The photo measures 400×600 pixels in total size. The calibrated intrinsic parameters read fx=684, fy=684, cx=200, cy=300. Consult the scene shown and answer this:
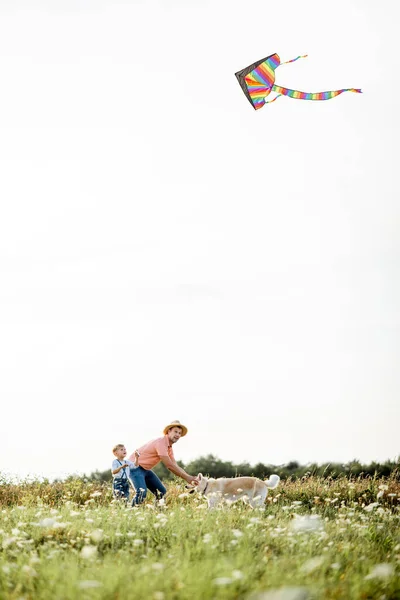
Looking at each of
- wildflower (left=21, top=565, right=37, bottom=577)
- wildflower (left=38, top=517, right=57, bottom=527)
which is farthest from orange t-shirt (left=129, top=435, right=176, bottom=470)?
wildflower (left=21, top=565, right=37, bottom=577)

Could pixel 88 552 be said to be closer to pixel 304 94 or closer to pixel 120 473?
pixel 120 473

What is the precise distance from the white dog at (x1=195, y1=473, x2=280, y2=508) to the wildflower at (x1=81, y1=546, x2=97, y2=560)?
458 cm

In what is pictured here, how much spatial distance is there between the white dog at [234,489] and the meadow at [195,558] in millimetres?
995

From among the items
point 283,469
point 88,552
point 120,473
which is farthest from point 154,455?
point 283,469

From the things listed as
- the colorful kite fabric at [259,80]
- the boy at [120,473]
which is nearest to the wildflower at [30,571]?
the boy at [120,473]

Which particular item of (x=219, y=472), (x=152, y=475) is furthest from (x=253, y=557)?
(x=219, y=472)

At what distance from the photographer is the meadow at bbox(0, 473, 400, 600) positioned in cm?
527

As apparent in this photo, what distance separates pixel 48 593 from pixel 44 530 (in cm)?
256

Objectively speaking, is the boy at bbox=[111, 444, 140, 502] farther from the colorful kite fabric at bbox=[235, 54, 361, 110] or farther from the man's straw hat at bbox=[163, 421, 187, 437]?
Result: the colorful kite fabric at bbox=[235, 54, 361, 110]

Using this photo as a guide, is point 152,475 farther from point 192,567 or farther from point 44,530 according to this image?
point 192,567

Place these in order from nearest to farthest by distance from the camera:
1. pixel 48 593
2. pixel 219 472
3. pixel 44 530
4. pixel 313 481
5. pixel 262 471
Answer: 1. pixel 48 593
2. pixel 44 530
3. pixel 313 481
4. pixel 262 471
5. pixel 219 472

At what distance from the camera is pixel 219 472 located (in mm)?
23375

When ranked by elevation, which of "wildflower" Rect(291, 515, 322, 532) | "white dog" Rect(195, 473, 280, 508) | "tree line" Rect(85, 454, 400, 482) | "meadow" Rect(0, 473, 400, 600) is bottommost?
"tree line" Rect(85, 454, 400, 482)

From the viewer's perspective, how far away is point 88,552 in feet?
18.2
